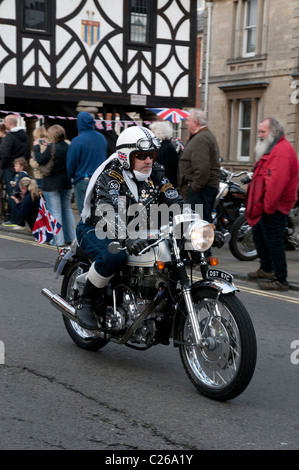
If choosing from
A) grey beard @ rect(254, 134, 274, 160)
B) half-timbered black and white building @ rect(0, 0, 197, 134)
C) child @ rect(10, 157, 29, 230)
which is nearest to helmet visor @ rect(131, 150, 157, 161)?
grey beard @ rect(254, 134, 274, 160)

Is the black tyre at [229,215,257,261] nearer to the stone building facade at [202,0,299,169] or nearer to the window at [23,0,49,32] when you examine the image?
the window at [23,0,49,32]

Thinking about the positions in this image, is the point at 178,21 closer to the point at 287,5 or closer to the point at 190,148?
the point at 287,5

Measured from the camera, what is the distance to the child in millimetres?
12891

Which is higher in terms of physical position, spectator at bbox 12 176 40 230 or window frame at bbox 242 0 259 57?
window frame at bbox 242 0 259 57

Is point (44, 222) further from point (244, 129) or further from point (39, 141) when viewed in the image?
point (244, 129)

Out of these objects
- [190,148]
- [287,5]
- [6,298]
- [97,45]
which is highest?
[287,5]

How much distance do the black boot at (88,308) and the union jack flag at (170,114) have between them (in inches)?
571

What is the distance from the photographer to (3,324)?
636 cm

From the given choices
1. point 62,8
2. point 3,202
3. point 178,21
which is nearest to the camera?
point 3,202

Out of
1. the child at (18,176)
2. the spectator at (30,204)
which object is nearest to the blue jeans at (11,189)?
the child at (18,176)

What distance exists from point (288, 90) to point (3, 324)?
19.4 m

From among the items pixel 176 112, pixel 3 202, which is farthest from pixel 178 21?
pixel 3 202

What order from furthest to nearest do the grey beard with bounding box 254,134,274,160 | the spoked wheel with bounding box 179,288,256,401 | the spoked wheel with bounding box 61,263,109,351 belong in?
the grey beard with bounding box 254,134,274,160 → the spoked wheel with bounding box 61,263,109,351 → the spoked wheel with bounding box 179,288,256,401

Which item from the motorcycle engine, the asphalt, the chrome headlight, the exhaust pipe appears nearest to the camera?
the chrome headlight
